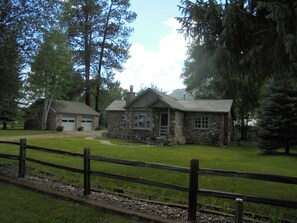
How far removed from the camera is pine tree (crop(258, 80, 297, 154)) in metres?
15.9

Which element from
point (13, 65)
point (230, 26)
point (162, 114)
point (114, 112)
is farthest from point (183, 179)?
point (114, 112)

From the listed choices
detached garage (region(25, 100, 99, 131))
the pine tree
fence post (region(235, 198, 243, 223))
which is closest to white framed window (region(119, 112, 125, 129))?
detached garage (region(25, 100, 99, 131))

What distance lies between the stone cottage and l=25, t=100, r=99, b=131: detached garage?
12.6 m

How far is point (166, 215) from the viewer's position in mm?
4934

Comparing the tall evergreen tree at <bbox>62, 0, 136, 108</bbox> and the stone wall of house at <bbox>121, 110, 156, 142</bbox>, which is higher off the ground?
the tall evergreen tree at <bbox>62, 0, 136, 108</bbox>

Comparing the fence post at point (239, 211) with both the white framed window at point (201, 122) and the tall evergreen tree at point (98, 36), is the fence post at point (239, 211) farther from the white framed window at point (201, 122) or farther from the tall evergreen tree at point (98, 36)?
the tall evergreen tree at point (98, 36)

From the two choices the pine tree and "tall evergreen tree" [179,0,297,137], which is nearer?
"tall evergreen tree" [179,0,297,137]

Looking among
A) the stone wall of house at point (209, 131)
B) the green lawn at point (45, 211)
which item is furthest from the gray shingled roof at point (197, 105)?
the green lawn at point (45, 211)

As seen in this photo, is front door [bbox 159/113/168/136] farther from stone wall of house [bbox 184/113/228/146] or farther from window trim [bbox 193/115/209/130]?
window trim [bbox 193/115/209/130]

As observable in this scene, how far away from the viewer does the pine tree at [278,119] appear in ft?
52.2

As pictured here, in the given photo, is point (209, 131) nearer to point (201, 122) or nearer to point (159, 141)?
point (201, 122)

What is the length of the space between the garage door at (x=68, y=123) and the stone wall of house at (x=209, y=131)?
57.9ft

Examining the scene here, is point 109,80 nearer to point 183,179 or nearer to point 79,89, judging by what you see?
point 79,89

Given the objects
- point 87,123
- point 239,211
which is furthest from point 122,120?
point 239,211
